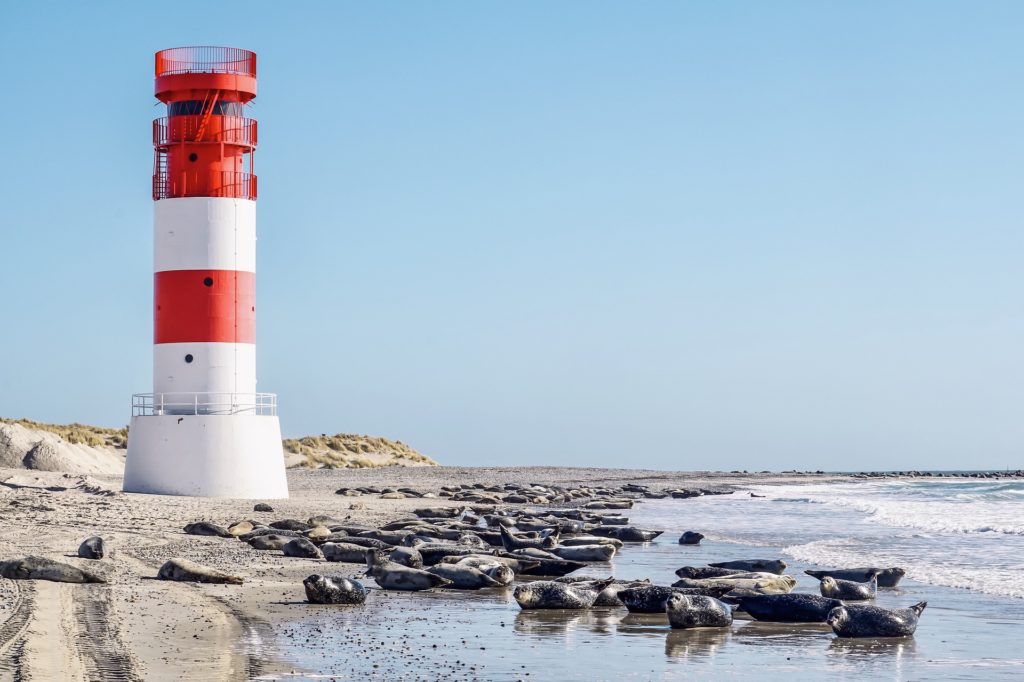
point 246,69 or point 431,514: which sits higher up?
point 246,69

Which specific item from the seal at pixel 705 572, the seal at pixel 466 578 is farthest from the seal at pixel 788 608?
the seal at pixel 466 578

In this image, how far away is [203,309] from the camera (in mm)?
25875

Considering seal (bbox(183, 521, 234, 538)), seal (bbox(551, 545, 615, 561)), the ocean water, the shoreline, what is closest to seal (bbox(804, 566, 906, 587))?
the ocean water

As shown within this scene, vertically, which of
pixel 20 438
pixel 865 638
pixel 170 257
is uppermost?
pixel 170 257

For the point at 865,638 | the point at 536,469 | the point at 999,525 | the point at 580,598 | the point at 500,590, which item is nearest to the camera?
the point at 865,638

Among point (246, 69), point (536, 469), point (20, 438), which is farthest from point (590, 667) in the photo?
point (536, 469)

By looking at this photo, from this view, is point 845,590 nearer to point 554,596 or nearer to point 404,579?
point 554,596

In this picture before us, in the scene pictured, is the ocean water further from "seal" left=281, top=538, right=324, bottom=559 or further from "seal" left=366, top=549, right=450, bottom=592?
"seal" left=281, top=538, right=324, bottom=559

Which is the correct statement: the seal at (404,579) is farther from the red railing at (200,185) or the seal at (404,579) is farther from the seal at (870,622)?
the red railing at (200,185)

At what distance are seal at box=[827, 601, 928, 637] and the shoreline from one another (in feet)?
15.2

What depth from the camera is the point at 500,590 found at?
1345 cm

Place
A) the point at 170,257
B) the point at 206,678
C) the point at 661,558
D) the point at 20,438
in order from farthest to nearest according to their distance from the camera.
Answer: the point at 20,438, the point at 170,257, the point at 661,558, the point at 206,678

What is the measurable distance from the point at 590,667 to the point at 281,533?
10179 millimetres

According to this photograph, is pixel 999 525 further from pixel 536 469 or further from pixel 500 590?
pixel 536 469
